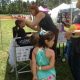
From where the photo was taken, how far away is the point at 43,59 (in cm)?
381

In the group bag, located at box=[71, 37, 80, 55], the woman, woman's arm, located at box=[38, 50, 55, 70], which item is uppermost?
the woman

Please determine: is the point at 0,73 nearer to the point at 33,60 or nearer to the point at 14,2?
the point at 33,60

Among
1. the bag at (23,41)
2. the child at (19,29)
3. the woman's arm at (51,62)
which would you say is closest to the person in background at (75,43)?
the woman's arm at (51,62)

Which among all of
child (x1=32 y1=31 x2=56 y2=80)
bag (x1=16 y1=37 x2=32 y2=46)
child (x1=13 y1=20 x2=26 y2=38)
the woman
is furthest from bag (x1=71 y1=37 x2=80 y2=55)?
child (x1=13 y1=20 x2=26 y2=38)

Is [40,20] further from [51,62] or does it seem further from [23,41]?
[51,62]

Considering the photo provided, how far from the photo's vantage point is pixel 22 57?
5273mm

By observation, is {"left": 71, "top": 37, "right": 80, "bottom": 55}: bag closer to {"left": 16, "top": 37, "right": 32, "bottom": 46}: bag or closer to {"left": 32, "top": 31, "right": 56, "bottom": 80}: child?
{"left": 32, "top": 31, "right": 56, "bottom": 80}: child

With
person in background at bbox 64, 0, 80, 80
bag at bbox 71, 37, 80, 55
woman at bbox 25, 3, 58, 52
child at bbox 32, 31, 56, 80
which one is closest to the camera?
person in background at bbox 64, 0, 80, 80

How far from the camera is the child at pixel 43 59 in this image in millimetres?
3797

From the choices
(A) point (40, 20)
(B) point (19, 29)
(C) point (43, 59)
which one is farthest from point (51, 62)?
(B) point (19, 29)

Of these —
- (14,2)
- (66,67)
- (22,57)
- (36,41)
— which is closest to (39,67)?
(36,41)

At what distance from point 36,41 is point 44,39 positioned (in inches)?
4.4

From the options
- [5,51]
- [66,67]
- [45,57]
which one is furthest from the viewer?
[5,51]

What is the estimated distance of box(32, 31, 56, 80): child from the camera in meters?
3.80
